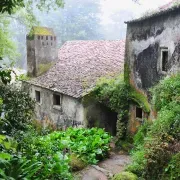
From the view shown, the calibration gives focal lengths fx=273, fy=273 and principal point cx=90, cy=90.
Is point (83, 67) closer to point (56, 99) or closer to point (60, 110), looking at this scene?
point (56, 99)

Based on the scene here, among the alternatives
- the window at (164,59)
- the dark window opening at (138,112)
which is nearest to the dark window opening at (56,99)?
the dark window opening at (138,112)

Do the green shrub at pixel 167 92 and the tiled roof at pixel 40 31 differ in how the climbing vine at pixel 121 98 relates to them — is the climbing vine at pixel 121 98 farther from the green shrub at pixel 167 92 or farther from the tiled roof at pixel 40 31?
the tiled roof at pixel 40 31

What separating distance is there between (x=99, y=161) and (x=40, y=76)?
896 centimetres

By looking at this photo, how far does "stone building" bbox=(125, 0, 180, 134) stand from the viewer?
11.0 metres

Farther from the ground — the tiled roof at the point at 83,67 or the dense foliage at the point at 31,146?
the tiled roof at the point at 83,67

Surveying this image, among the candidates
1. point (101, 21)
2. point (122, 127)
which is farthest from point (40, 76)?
point (101, 21)

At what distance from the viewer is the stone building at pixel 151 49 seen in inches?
434

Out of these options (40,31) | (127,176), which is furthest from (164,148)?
(40,31)

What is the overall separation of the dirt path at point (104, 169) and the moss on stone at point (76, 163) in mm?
186

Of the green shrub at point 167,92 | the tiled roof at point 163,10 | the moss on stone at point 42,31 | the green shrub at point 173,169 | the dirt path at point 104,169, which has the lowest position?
the dirt path at point 104,169

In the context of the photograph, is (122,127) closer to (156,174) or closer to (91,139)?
(91,139)

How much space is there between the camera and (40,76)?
1888cm

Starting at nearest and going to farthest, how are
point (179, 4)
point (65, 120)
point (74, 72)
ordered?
point (179, 4) → point (65, 120) → point (74, 72)

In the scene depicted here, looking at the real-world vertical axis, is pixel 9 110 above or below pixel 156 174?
above
